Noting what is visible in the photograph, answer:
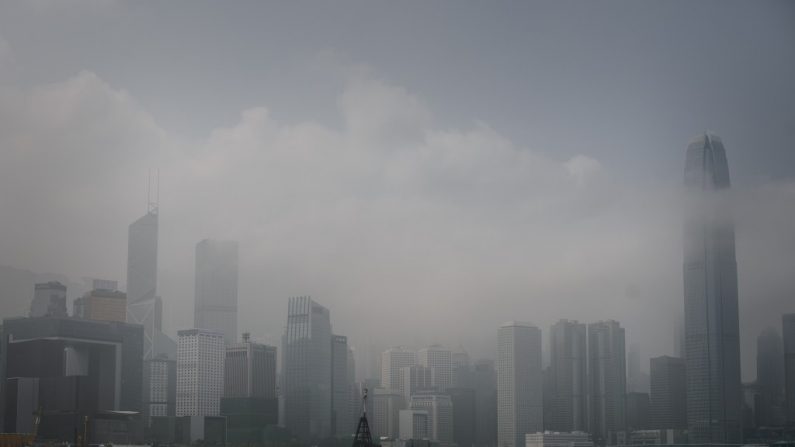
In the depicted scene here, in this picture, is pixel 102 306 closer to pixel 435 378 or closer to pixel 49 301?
pixel 49 301

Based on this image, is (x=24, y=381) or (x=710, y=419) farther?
(x=710, y=419)

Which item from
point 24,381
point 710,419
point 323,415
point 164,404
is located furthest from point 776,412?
point 24,381

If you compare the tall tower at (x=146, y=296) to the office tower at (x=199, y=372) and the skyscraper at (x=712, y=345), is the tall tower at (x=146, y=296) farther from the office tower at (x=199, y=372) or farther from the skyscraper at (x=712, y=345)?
the skyscraper at (x=712, y=345)

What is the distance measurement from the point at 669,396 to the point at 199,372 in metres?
12.7

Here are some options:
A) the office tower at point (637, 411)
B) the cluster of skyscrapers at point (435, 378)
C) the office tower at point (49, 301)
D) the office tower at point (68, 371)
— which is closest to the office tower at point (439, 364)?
the cluster of skyscrapers at point (435, 378)

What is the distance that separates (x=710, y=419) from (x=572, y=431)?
351cm

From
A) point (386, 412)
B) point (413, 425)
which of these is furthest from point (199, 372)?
point (413, 425)

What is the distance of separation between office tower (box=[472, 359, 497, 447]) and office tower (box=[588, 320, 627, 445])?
2.68 meters

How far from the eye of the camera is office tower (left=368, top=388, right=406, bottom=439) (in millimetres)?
23391

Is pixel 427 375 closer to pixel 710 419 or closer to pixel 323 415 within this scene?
pixel 323 415

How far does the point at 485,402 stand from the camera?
25719 millimetres

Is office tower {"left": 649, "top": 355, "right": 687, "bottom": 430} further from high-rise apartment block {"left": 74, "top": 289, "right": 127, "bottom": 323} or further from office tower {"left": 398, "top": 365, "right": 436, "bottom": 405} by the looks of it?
high-rise apartment block {"left": 74, "top": 289, "right": 127, "bottom": 323}

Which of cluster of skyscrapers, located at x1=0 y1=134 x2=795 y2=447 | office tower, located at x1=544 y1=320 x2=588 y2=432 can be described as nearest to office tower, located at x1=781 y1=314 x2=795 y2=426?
cluster of skyscrapers, located at x1=0 y1=134 x2=795 y2=447

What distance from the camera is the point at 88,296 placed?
2073 cm
